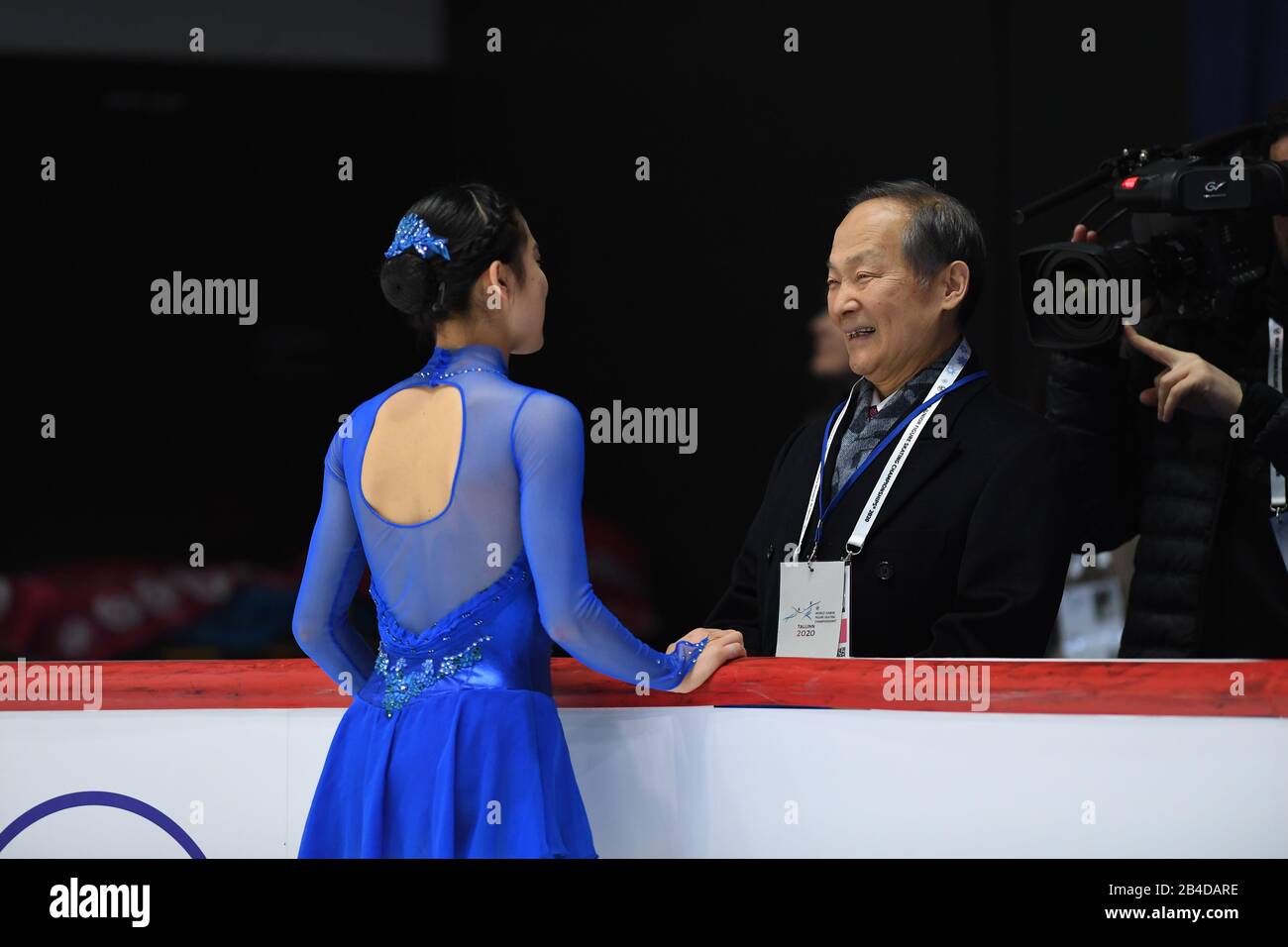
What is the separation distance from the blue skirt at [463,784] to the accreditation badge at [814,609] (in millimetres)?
500

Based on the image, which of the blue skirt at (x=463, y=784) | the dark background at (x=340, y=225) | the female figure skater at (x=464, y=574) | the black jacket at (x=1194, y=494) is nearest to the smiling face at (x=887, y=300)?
the black jacket at (x=1194, y=494)

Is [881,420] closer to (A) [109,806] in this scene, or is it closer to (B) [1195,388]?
(B) [1195,388]

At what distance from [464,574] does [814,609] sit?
2.11 ft

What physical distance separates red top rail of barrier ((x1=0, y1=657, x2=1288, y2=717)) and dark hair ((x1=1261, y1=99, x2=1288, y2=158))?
107cm

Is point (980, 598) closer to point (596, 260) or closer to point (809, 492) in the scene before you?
point (809, 492)

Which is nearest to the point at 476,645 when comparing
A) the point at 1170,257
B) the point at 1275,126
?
the point at 1170,257

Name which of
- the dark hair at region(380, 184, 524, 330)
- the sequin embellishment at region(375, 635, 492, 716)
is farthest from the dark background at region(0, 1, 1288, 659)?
the sequin embellishment at region(375, 635, 492, 716)

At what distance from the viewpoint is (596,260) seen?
484 cm

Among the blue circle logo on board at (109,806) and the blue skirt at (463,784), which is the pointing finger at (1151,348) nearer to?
the blue skirt at (463,784)

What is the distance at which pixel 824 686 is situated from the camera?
1986 millimetres

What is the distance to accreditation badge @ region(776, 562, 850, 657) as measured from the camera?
7.29ft

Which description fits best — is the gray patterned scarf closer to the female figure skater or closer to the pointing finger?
the pointing finger
